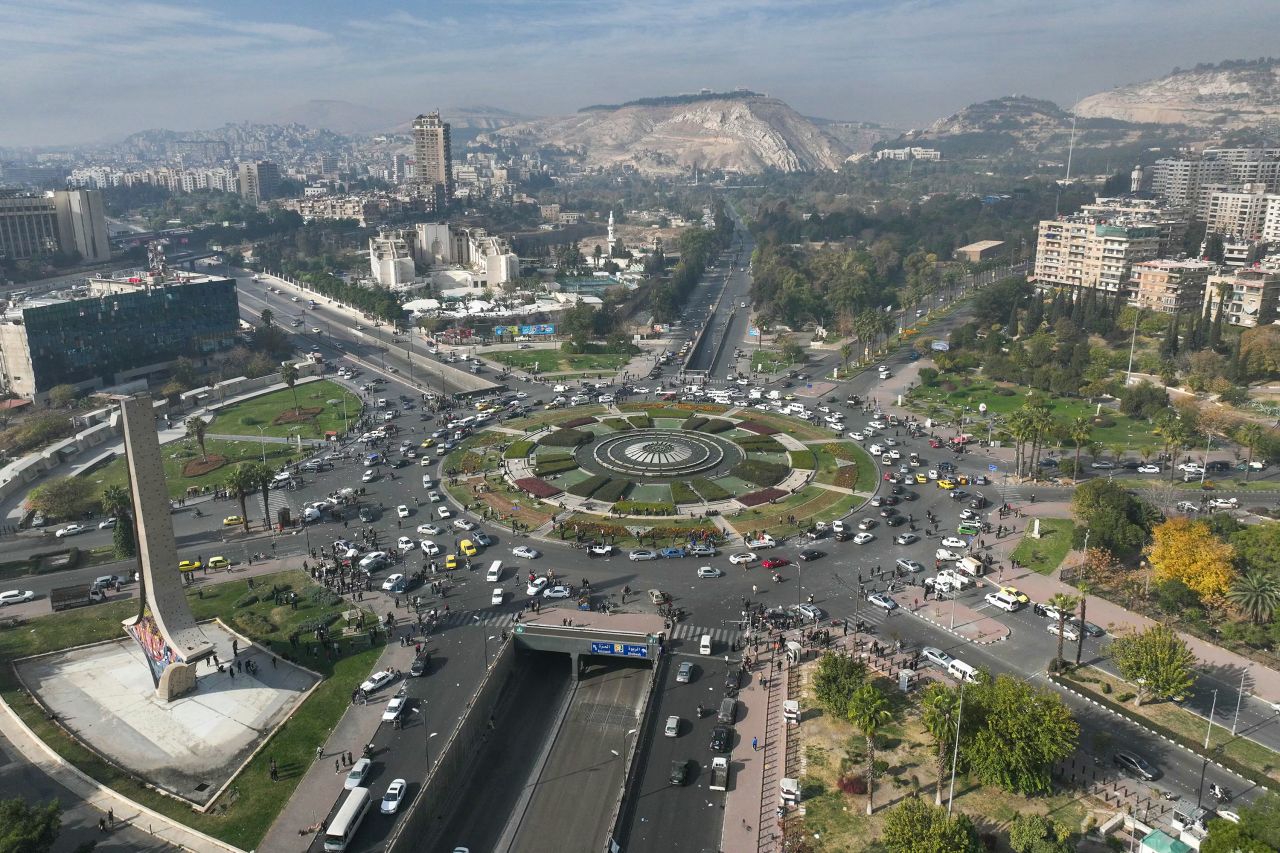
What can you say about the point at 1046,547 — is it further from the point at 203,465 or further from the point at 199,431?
the point at 199,431

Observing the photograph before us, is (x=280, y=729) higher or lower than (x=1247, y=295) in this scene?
lower

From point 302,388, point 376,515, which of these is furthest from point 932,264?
point 376,515

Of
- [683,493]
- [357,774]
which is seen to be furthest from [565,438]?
[357,774]

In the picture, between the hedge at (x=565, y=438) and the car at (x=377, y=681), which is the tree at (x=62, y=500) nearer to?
the car at (x=377, y=681)

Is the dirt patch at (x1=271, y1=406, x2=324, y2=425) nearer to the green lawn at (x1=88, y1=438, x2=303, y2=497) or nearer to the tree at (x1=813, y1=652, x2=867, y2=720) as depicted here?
the green lawn at (x1=88, y1=438, x2=303, y2=497)

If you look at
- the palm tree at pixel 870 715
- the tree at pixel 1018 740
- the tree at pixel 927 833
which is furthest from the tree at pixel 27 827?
the tree at pixel 1018 740

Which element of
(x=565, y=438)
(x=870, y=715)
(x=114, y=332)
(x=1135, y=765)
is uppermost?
(x=114, y=332)
